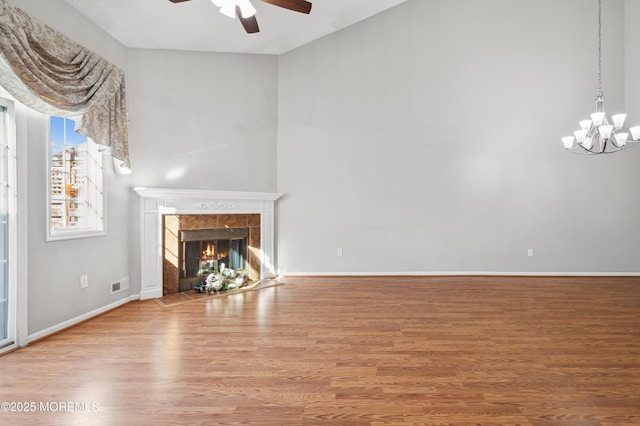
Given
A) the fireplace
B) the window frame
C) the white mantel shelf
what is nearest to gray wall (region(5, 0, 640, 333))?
the white mantel shelf

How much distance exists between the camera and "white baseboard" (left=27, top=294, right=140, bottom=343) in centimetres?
289

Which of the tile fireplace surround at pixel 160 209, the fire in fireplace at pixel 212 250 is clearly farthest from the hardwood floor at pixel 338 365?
the fire in fireplace at pixel 212 250

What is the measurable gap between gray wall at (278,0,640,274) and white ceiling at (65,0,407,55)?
38cm

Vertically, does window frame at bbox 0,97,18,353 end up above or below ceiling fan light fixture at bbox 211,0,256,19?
below

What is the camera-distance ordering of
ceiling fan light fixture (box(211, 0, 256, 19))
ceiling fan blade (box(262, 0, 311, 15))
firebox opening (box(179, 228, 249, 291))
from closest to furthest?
ceiling fan light fixture (box(211, 0, 256, 19)) < ceiling fan blade (box(262, 0, 311, 15)) < firebox opening (box(179, 228, 249, 291))

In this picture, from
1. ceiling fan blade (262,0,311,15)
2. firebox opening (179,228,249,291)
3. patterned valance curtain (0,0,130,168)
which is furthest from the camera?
firebox opening (179,228,249,291)

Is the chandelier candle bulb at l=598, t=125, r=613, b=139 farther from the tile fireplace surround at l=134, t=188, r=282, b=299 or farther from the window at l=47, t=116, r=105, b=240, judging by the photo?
the window at l=47, t=116, r=105, b=240

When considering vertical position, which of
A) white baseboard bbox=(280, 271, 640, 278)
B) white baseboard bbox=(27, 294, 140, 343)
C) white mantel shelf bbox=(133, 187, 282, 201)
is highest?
white mantel shelf bbox=(133, 187, 282, 201)

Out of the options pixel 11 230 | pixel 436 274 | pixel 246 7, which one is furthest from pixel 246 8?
pixel 436 274

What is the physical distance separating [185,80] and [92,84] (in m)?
1.33

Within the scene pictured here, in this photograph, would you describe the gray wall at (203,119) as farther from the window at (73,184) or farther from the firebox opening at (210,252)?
the firebox opening at (210,252)

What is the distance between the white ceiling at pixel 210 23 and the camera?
3.49m

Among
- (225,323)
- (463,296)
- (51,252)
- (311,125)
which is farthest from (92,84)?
(463,296)

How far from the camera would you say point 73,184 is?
3.44 m
